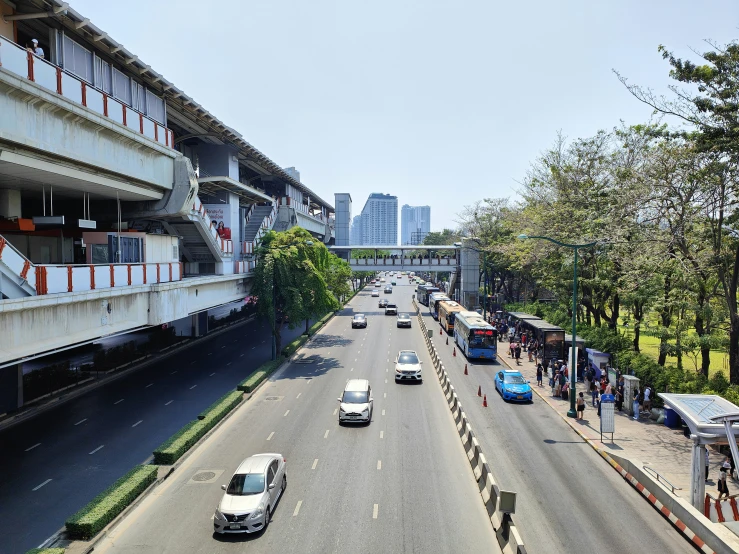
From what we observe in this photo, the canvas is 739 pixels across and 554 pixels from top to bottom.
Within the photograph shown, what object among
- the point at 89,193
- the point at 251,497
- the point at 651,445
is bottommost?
the point at 651,445

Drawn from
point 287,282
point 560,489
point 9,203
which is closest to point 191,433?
point 9,203

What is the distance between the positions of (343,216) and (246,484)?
83.0m

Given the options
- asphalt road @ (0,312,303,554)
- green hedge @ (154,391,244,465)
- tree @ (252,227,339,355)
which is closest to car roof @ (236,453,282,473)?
green hedge @ (154,391,244,465)

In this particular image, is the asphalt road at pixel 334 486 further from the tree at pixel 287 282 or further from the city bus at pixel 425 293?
the city bus at pixel 425 293

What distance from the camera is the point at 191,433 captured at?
2016 centimetres

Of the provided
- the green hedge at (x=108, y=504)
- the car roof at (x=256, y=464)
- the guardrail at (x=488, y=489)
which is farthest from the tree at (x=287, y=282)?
the car roof at (x=256, y=464)

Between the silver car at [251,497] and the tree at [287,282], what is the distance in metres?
21.0

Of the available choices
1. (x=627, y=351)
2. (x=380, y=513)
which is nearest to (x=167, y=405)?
(x=380, y=513)

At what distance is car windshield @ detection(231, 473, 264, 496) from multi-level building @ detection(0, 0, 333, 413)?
687 cm

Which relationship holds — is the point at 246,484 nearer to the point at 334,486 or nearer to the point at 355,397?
the point at 334,486

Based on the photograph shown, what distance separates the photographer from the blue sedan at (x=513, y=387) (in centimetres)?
2752

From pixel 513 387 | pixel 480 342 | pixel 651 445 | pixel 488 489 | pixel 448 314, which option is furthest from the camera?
pixel 448 314

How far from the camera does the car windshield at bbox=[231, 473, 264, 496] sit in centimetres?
1398

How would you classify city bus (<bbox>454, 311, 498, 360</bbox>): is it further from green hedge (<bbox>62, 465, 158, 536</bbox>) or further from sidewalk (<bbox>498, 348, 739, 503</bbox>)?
green hedge (<bbox>62, 465, 158, 536</bbox>)
